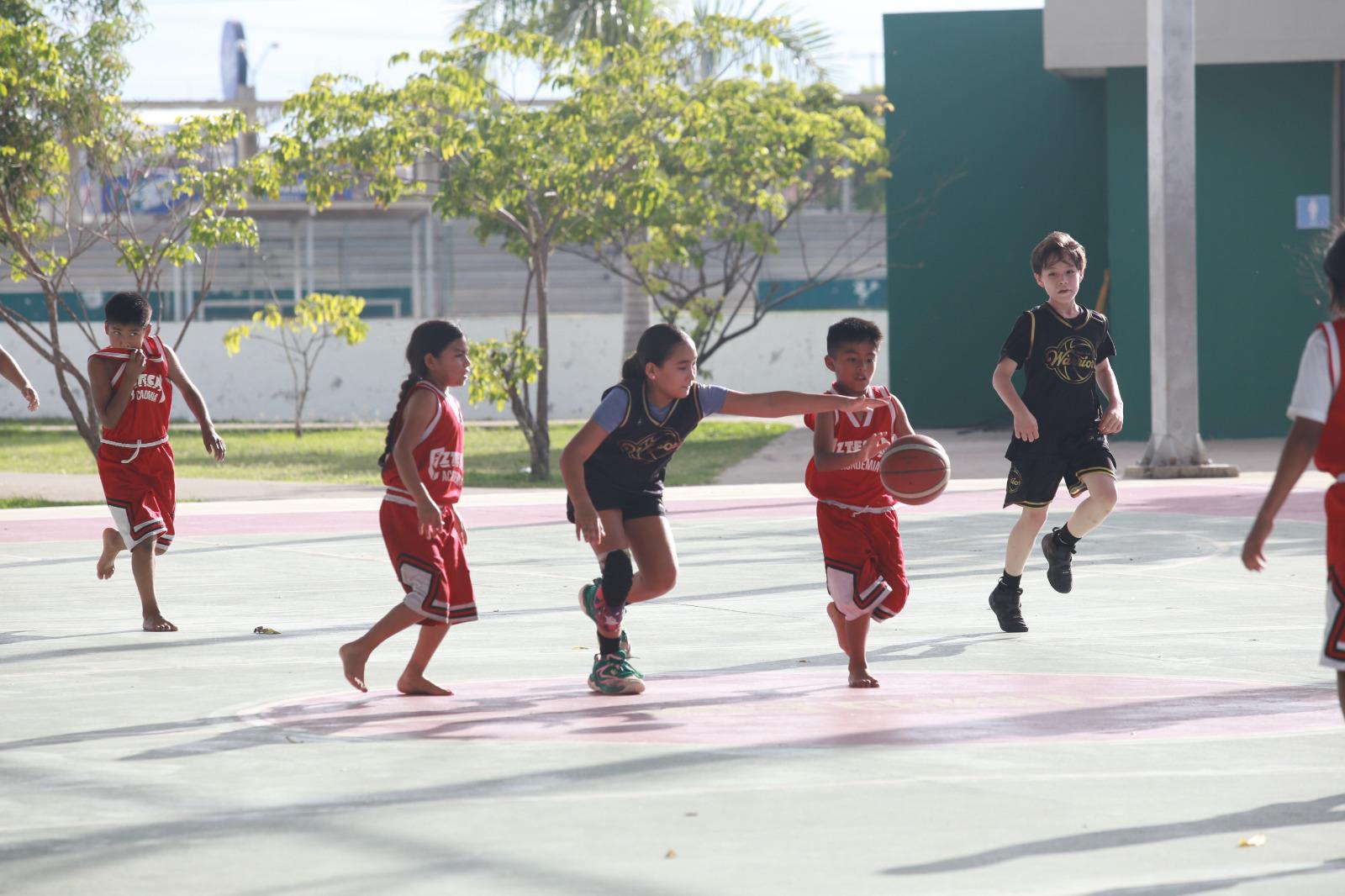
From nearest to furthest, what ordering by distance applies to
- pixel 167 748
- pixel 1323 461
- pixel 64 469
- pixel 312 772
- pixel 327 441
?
1. pixel 1323 461
2. pixel 312 772
3. pixel 167 748
4. pixel 64 469
5. pixel 327 441

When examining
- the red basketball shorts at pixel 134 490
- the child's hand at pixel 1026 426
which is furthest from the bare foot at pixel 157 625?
the child's hand at pixel 1026 426

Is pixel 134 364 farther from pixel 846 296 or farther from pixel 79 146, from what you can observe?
pixel 846 296

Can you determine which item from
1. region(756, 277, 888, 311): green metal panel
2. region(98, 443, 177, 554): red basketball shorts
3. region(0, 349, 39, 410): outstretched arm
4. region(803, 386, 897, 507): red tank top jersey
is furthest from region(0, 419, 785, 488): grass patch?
region(756, 277, 888, 311): green metal panel

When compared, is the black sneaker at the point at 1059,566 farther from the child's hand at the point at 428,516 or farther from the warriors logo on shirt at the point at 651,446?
the child's hand at the point at 428,516

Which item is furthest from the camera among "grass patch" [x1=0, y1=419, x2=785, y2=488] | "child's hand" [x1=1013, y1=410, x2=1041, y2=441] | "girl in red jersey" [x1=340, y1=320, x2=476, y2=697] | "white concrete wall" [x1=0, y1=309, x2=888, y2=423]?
"white concrete wall" [x1=0, y1=309, x2=888, y2=423]

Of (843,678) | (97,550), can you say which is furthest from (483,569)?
(843,678)

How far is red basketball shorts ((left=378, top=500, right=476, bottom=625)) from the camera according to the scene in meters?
6.54

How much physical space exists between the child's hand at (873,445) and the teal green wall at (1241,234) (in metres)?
17.2

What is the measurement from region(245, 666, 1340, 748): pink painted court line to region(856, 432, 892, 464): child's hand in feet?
2.89

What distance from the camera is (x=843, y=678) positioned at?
7062 mm

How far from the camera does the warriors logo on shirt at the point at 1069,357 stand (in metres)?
8.36

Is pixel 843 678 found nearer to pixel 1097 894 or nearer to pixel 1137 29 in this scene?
pixel 1097 894

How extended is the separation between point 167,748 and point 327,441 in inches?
834

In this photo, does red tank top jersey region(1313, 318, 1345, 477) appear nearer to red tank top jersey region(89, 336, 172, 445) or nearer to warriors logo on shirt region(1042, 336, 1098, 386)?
warriors logo on shirt region(1042, 336, 1098, 386)
